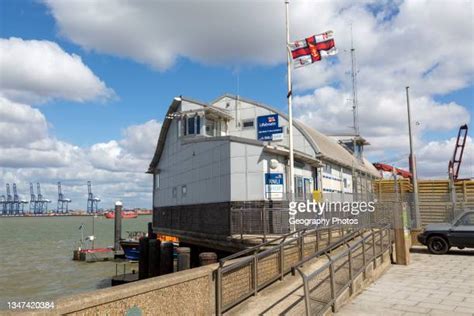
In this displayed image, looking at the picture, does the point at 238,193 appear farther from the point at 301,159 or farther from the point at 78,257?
the point at 78,257

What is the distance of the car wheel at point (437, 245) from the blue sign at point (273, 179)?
292 inches

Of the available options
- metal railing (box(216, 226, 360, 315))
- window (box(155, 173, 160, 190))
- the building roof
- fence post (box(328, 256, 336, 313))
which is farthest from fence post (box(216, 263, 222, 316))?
window (box(155, 173, 160, 190))

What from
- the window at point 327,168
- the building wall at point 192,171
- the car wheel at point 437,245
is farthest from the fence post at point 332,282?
the window at point 327,168

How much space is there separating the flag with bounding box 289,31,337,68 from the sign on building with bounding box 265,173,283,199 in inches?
220

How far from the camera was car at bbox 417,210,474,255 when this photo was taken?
16734 millimetres

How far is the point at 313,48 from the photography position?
19.7 metres

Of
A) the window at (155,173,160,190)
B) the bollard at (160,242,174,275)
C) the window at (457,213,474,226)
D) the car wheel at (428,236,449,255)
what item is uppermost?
the window at (155,173,160,190)

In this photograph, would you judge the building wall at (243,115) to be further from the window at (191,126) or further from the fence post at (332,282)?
the fence post at (332,282)

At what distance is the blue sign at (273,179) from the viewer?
70.9 ft

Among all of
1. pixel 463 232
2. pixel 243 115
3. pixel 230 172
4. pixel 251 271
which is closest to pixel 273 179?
pixel 230 172

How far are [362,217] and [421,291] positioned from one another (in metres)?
8.61

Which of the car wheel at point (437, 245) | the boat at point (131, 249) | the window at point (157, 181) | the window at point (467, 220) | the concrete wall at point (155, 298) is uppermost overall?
the window at point (157, 181)

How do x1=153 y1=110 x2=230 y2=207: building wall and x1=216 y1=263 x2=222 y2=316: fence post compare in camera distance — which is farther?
x1=153 y1=110 x2=230 y2=207: building wall

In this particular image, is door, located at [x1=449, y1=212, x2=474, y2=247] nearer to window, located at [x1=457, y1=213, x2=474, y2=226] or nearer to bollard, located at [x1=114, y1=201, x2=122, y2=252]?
window, located at [x1=457, y1=213, x2=474, y2=226]
